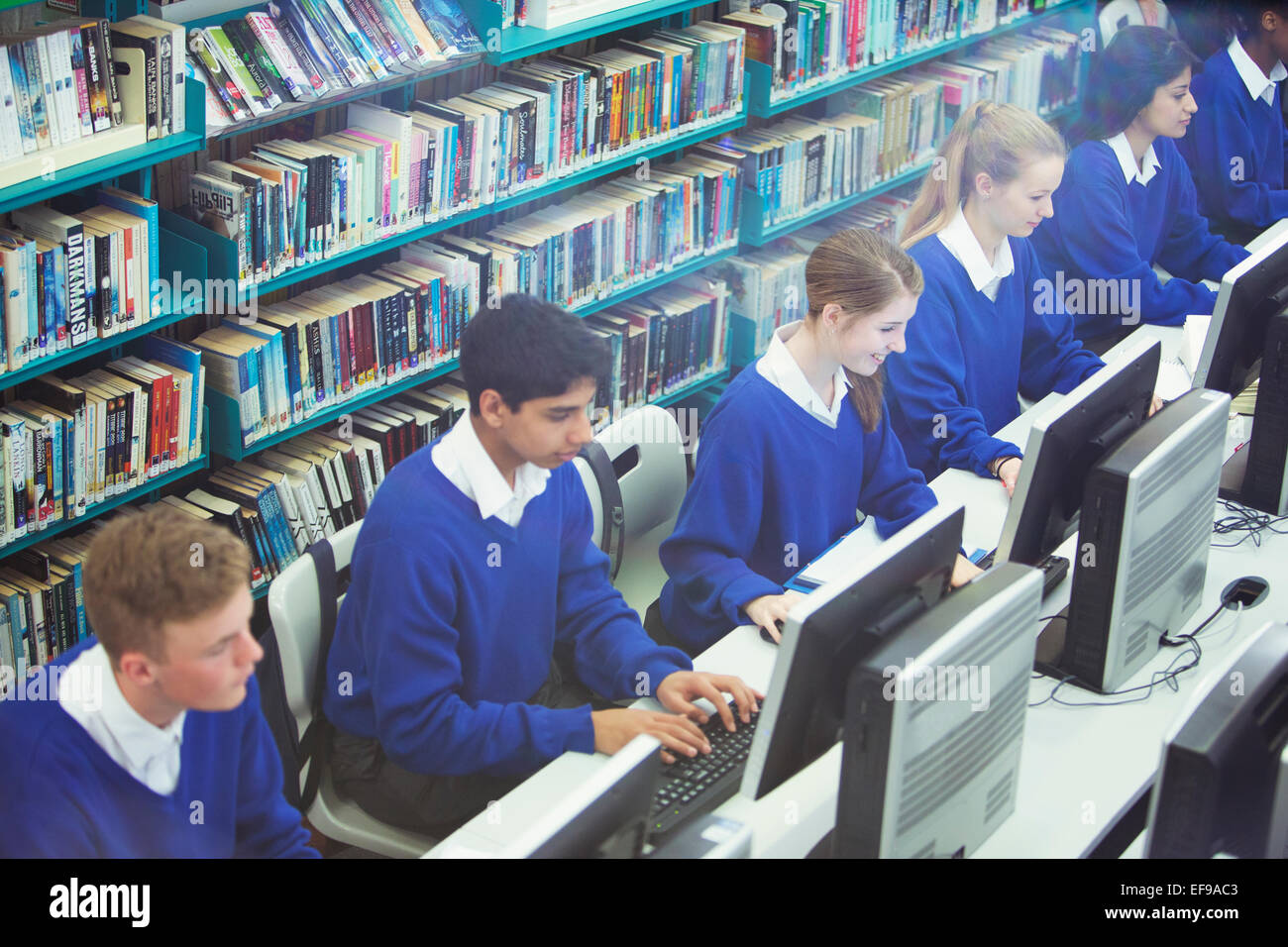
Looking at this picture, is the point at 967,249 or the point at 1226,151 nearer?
the point at 967,249

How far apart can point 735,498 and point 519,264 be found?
3.98ft

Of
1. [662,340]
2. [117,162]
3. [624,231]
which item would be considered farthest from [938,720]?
[662,340]

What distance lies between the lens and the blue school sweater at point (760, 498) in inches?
96.0

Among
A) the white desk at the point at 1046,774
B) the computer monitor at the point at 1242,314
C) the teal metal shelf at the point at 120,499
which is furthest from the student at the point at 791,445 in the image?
the teal metal shelf at the point at 120,499

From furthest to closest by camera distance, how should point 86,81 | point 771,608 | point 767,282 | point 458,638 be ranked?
point 767,282 → point 86,81 → point 771,608 → point 458,638

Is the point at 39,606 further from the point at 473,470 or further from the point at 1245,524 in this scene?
the point at 1245,524

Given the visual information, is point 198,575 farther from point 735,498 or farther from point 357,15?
point 357,15

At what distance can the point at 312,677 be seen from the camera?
2156 mm

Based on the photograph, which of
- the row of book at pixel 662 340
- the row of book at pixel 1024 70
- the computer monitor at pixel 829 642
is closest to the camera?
the computer monitor at pixel 829 642

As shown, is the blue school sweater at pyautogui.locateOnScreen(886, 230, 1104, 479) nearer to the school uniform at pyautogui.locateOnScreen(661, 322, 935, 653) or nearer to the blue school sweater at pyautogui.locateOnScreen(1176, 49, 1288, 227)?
the school uniform at pyautogui.locateOnScreen(661, 322, 935, 653)

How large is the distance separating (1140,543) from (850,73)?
2520 mm

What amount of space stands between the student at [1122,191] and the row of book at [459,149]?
975 mm

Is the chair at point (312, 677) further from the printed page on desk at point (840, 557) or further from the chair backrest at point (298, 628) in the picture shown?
the printed page on desk at point (840, 557)

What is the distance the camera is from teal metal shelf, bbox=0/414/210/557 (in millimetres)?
2736
